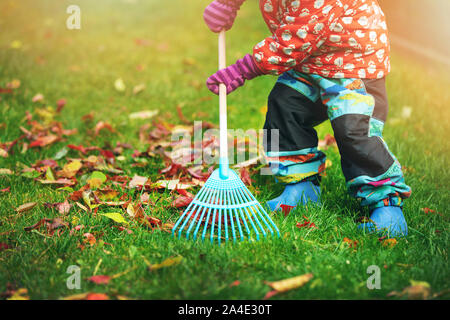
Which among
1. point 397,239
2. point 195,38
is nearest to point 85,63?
point 195,38

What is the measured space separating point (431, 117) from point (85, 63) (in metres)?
3.28

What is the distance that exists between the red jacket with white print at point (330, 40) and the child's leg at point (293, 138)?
0.69ft

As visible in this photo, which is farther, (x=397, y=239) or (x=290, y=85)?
(x=290, y=85)

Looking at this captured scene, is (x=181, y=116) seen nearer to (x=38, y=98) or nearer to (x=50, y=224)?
(x=38, y=98)

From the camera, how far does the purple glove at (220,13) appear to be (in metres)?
2.28

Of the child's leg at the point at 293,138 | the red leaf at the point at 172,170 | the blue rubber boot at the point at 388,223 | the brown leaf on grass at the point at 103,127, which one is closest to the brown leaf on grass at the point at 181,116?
the brown leaf on grass at the point at 103,127

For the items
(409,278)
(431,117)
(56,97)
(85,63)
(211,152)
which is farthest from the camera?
(85,63)

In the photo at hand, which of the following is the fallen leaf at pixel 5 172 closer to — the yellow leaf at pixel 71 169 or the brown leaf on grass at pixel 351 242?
the yellow leaf at pixel 71 169

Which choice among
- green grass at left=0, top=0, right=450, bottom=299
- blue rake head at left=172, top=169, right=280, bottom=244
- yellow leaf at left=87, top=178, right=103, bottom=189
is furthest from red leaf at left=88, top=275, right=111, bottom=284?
yellow leaf at left=87, top=178, right=103, bottom=189

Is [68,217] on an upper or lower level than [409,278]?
upper

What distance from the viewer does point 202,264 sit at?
71.1 inches

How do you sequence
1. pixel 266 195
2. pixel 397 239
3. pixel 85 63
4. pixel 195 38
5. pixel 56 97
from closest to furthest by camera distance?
pixel 397 239 < pixel 266 195 < pixel 56 97 < pixel 85 63 < pixel 195 38

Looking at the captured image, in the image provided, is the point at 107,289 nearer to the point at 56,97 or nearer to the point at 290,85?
the point at 290,85
